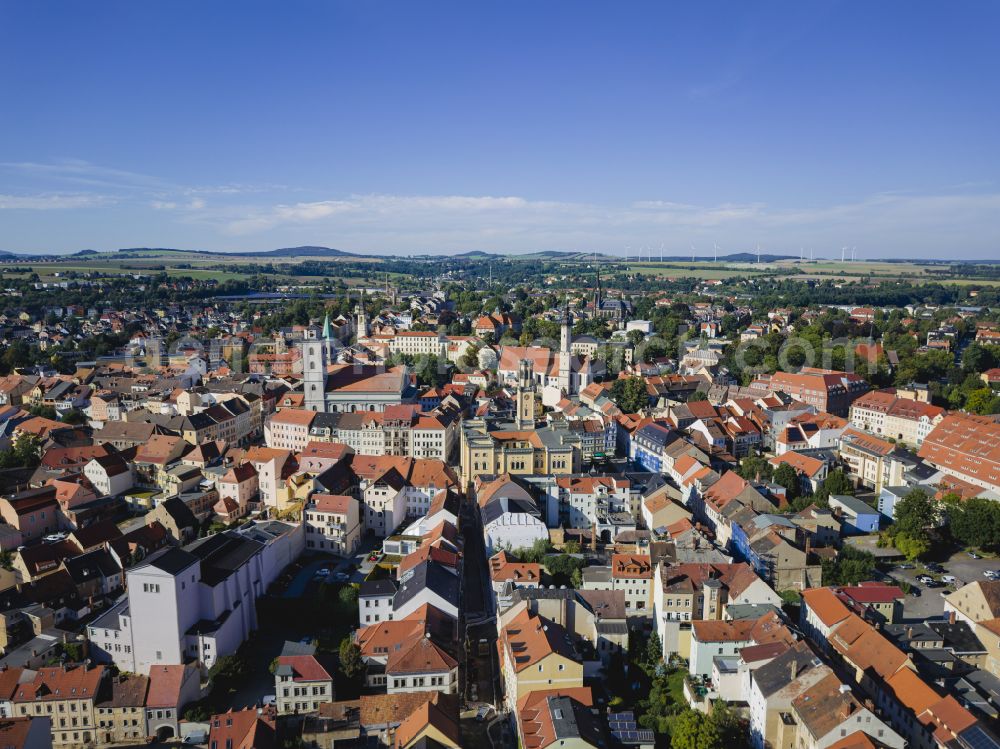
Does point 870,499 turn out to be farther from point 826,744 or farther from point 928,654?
point 826,744

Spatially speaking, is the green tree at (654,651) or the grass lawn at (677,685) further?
the green tree at (654,651)

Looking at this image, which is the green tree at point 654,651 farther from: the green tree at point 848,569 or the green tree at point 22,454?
the green tree at point 22,454

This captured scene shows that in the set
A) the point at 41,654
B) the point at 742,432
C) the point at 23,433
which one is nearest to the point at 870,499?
the point at 742,432

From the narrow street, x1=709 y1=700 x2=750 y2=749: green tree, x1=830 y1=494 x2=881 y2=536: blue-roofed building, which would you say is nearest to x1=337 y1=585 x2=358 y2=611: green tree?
the narrow street

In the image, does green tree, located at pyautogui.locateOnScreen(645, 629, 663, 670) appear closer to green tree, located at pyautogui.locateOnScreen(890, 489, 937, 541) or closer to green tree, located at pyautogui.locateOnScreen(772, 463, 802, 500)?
green tree, located at pyautogui.locateOnScreen(890, 489, 937, 541)

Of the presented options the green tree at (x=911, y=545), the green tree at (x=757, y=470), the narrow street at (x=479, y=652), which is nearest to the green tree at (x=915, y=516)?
the green tree at (x=911, y=545)

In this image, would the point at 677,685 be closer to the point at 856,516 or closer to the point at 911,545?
the point at 911,545

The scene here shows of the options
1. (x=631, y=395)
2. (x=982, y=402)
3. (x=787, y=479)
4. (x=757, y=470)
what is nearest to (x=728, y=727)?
(x=787, y=479)
